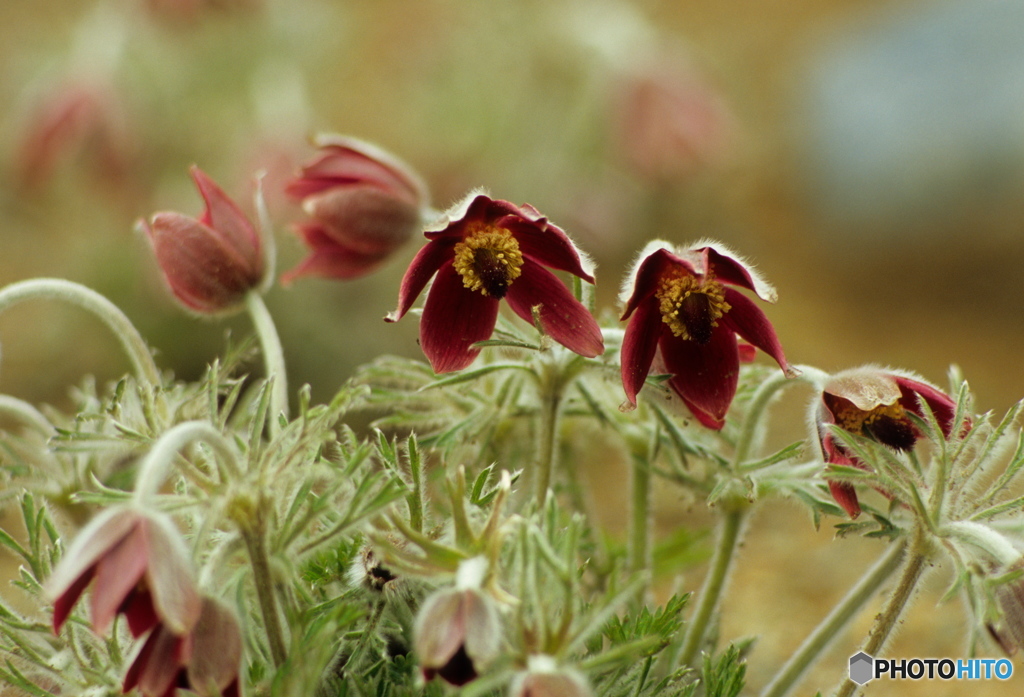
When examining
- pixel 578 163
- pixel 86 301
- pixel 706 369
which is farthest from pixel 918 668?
pixel 578 163

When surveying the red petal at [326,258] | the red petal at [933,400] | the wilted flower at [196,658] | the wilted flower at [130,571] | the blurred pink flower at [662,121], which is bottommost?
the wilted flower at [196,658]

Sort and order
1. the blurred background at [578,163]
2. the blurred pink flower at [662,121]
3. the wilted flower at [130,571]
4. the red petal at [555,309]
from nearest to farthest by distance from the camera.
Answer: the wilted flower at [130,571], the red petal at [555,309], the blurred background at [578,163], the blurred pink flower at [662,121]

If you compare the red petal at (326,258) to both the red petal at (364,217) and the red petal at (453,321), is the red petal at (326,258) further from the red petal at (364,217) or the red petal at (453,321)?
the red petal at (453,321)

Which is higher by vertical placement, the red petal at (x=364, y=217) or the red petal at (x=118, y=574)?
the red petal at (x=364, y=217)

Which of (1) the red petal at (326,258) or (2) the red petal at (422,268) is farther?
(1) the red petal at (326,258)

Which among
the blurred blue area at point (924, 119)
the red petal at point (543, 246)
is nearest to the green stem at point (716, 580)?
the red petal at point (543, 246)

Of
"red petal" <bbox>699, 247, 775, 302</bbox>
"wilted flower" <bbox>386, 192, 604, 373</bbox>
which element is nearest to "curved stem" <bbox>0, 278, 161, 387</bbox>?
"wilted flower" <bbox>386, 192, 604, 373</bbox>

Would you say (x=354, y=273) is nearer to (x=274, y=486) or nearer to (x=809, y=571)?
(x=274, y=486)

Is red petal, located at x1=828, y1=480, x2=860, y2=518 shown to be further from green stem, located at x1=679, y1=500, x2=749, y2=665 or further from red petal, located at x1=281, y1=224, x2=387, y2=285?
red petal, located at x1=281, y1=224, x2=387, y2=285
